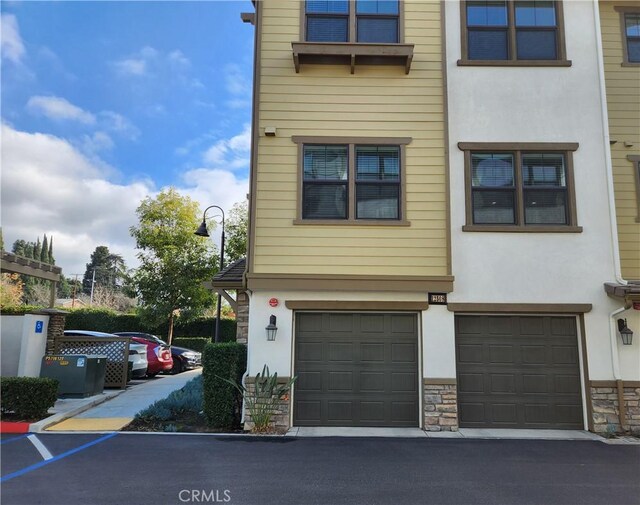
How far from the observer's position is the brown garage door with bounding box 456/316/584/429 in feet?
24.3

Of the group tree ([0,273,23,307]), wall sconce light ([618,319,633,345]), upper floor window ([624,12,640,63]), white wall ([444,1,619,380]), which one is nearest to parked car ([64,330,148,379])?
white wall ([444,1,619,380])

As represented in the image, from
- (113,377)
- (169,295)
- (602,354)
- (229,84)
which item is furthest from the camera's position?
(169,295)

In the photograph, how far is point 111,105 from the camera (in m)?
12.0

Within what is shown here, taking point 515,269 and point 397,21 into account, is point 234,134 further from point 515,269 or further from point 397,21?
point 515,269

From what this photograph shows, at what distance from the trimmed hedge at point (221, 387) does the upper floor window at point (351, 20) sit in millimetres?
5983

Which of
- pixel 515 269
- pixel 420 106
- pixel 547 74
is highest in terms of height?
pixel 547 74

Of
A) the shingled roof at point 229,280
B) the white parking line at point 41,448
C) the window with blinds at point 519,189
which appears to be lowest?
the white parking line at point 41,448

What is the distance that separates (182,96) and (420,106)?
6.49m

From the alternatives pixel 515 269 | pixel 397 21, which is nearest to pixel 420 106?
pixel 397 21

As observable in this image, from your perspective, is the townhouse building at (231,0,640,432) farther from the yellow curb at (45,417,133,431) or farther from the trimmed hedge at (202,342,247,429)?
the yellow curb at (45,417,133,431)

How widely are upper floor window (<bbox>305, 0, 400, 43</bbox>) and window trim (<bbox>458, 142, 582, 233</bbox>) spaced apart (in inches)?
105

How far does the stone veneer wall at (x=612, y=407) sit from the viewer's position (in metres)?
7.21

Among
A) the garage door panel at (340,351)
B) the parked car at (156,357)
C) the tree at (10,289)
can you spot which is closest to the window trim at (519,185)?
the garage door panel at (340,351)

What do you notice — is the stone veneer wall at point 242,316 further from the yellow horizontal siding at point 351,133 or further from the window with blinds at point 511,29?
the window with blinds at point 511,29
